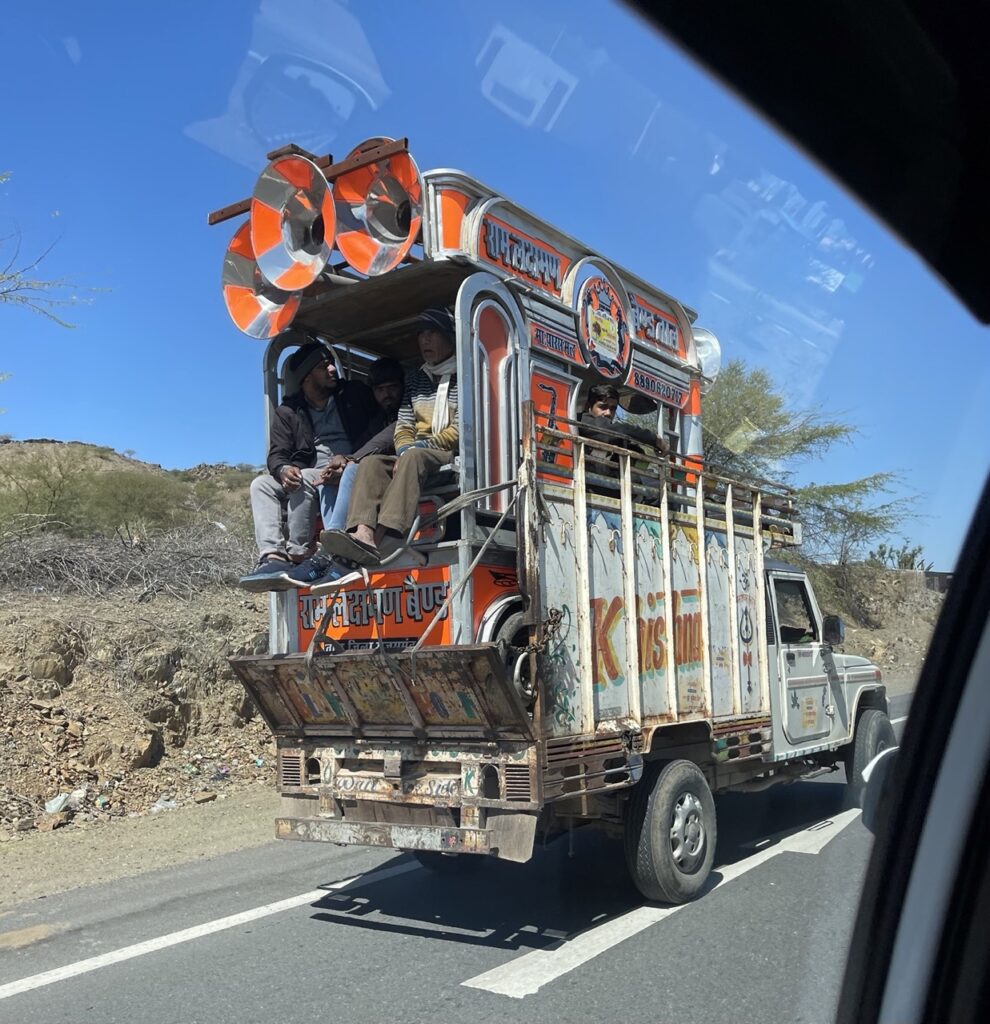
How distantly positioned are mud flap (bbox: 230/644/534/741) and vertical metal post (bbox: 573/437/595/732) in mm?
521

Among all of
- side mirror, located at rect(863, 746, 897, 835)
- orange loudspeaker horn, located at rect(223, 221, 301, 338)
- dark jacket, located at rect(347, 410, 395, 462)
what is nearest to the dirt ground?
dark jacket, located at rect(347, 410, 395, 462)

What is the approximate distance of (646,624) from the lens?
6254 millimetres

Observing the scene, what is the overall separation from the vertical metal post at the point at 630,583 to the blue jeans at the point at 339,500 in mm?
1689

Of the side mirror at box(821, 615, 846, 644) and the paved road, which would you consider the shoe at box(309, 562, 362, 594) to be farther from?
the side mirror at box(821, 615, 846, 644)

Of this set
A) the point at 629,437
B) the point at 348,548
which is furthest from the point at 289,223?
the point at 629,437

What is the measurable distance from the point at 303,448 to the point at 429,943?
3341 millimetres

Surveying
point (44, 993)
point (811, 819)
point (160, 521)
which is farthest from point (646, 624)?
point (160, 521)

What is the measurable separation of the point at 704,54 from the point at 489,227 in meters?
3.68

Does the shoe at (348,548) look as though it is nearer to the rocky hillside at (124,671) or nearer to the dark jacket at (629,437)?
the dark jacket at (629,437)

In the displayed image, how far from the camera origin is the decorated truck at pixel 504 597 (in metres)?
5.49

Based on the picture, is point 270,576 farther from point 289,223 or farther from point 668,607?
point 668,607

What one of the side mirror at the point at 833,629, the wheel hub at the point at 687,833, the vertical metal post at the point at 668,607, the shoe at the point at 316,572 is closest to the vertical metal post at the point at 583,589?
the vertical metal post at the point at 668,607

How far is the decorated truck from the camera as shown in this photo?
5.49 m

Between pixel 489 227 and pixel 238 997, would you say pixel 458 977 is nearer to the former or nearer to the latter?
pixel 238 997
